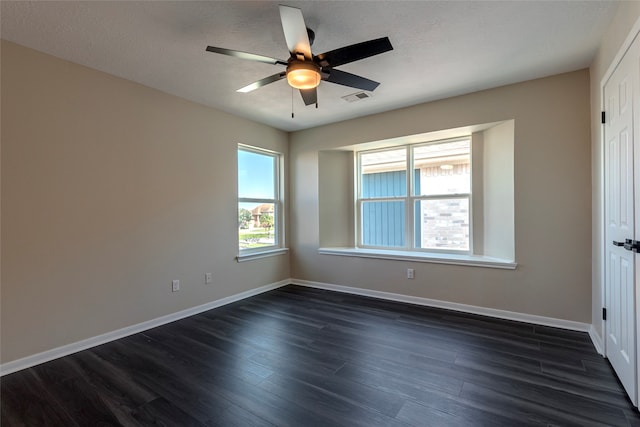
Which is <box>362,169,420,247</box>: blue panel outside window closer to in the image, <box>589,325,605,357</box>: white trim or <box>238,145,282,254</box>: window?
<box>238,145,282,254</box>: window

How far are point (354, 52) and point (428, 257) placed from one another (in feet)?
8.86

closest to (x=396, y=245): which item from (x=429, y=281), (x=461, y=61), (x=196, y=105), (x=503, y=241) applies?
(x=429, y=281)

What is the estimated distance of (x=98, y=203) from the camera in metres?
2.71

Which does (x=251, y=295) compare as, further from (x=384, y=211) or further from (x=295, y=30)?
(x=295, y=30)

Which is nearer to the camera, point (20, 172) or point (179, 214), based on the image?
point (20, 172)

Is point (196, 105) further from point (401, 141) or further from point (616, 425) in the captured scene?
point (616, 425)

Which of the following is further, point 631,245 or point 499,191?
point 499,191

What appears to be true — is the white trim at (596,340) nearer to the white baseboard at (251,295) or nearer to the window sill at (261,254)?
the white baseboard at (251,295)

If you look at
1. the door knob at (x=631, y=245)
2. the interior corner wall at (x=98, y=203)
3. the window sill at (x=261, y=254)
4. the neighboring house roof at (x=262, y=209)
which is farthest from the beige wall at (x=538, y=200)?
the interior corner wall at (x=98, y=203)

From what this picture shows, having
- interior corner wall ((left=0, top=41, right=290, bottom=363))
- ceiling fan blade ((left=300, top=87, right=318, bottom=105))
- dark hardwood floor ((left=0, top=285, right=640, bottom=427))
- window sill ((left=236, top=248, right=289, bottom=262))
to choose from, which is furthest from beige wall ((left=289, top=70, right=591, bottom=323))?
interior corner wall ((left=0, top=41, right=290, bottom=363))

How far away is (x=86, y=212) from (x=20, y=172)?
0.53 meters

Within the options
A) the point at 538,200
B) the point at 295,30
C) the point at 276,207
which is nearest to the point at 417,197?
the point at 538,200

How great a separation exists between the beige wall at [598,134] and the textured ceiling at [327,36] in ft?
0.31

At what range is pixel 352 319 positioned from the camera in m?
3.24
